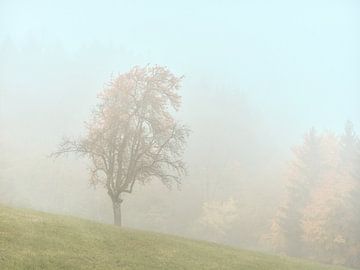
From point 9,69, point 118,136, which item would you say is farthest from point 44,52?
point 118,136

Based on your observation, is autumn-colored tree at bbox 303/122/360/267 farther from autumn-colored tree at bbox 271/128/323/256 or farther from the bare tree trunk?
the bare tree trunk

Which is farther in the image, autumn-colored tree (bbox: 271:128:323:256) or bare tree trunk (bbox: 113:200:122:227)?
autumn-colored tree (bbox: 271:128:323:256)

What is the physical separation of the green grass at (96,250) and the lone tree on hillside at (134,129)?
791cm

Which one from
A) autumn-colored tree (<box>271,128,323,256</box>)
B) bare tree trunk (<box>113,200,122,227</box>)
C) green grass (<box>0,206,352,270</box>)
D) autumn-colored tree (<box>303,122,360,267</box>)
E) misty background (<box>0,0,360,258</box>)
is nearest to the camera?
green grass (<box>0,206,352,270</box>)

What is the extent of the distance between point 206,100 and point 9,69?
2728 inches

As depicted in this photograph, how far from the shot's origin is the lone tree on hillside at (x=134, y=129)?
125ft

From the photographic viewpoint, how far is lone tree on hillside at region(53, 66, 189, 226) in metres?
Result: 38.2

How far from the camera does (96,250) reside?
79.8ft

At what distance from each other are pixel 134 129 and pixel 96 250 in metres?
15.7

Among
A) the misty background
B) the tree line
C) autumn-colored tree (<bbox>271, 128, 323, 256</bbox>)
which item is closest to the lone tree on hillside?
the misty background

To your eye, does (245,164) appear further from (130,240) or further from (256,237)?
(130,240)

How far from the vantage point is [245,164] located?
121688 millimetres

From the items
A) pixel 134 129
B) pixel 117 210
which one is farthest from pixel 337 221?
pixel 134 129

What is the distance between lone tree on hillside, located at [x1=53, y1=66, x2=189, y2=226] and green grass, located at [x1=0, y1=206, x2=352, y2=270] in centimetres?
791
